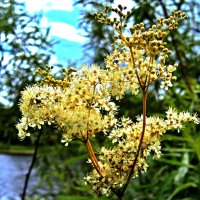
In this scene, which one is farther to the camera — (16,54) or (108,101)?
(16,54)

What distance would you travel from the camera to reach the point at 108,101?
3.38ft

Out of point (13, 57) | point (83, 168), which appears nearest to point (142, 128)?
point (13, 57)

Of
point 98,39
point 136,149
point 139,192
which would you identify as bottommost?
point 139,192

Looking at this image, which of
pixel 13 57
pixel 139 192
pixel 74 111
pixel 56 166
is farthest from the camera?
pixel 56 166

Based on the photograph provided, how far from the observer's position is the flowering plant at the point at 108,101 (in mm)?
971

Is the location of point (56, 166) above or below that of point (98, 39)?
below

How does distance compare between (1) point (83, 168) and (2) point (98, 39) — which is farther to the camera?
(1) point (83, 168)

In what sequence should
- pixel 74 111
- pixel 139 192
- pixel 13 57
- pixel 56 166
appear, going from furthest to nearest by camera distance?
pixel 56 166
pixel 139 192
pixel 13 57
pixel 74 111

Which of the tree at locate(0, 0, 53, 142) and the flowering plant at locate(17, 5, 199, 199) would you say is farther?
the tree at locate(0, 0, 53, 142)

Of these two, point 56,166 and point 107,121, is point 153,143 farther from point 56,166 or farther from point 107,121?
point 56,166

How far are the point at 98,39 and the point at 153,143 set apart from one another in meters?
2.97

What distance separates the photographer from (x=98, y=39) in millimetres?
3934

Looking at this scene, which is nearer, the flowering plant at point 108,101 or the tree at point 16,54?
the flowering plant at point 108,101

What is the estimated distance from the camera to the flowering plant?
971 mm
